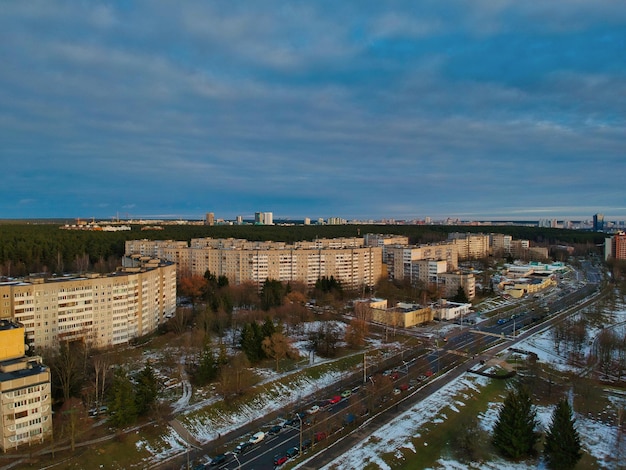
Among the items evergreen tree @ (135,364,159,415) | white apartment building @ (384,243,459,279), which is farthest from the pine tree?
white apartment building @ (384,243,459,279)

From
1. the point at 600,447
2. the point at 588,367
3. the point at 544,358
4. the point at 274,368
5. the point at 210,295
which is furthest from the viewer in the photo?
the point at 210,295

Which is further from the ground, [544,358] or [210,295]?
[210,295]

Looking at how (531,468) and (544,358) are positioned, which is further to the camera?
(544,358)

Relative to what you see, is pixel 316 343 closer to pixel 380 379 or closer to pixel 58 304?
pixel 380 379

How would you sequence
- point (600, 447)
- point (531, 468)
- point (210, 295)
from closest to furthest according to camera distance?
point (531, 468) → point (600, 447) → point (210, 295)

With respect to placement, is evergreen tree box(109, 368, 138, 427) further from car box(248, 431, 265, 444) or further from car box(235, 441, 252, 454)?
car box(248, 431, 265, 444)

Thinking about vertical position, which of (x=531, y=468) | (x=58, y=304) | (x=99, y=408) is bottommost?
(x=531, y=468)

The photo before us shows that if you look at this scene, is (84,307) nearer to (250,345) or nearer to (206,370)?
(206,370)

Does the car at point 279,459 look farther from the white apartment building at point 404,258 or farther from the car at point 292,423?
the white apartment building at point 404,258

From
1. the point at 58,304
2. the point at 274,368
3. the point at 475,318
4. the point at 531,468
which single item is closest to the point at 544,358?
the point at 475,318

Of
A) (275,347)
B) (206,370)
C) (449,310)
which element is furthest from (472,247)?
(206,370)
